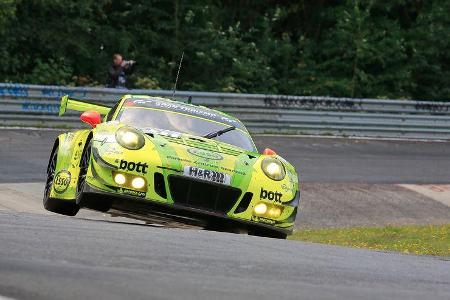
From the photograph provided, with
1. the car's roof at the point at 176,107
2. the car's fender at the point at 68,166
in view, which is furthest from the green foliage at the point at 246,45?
the car's fender at the point at 68,166

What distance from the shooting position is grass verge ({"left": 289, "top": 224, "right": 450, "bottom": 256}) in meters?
12.5

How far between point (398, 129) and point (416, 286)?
1933 centimetres

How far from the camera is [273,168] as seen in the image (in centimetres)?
989

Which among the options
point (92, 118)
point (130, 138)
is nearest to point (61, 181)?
point (92, 118)

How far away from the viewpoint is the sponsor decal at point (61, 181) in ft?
33.5

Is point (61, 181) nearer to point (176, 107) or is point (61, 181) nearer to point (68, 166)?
point (68, 166)

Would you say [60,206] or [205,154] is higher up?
[205,154]

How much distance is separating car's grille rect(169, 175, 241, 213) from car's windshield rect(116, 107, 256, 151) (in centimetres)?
132

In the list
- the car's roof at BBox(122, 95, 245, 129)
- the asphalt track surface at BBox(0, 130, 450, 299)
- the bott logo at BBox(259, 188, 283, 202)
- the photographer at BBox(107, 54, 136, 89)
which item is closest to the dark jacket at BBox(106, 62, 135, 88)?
the photographer at BBox(107, 54, 136, 89)

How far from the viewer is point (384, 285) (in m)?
5.25

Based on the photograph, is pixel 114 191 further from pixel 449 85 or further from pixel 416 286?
pixel 449 85

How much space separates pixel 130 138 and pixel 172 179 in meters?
0.50

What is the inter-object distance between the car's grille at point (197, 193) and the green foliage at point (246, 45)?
16.9 meters

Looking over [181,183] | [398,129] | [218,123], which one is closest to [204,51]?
[398,129]
